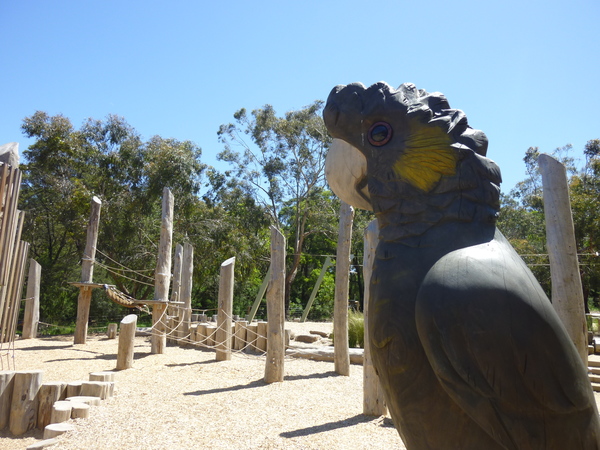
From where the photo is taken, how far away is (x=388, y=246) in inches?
57.1

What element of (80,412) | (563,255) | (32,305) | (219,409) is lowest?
(219,409)

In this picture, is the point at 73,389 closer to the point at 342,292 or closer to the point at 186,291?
the point at 342,292

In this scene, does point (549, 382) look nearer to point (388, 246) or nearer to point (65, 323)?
point (388, 246)

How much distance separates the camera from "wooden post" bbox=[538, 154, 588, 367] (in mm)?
4098

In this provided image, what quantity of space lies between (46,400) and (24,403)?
213 millimetres

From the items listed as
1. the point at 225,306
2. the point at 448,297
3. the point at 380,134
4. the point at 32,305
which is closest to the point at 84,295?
the point at 32,305

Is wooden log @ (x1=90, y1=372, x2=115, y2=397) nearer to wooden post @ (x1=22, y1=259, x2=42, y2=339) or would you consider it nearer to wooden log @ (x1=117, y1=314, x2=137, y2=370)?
wooden log @ (x1=117, y1=314, x2=137, y2=370)

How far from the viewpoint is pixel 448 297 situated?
1.20m

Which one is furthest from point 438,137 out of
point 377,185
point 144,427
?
point 144,427

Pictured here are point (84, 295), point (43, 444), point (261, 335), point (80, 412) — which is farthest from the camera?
point (84, 295)

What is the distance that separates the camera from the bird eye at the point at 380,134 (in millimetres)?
1530

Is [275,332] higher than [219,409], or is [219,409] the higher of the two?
[275,332]

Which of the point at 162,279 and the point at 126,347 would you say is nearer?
the point at 126,347

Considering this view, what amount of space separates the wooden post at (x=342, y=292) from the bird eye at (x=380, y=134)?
5953mm
